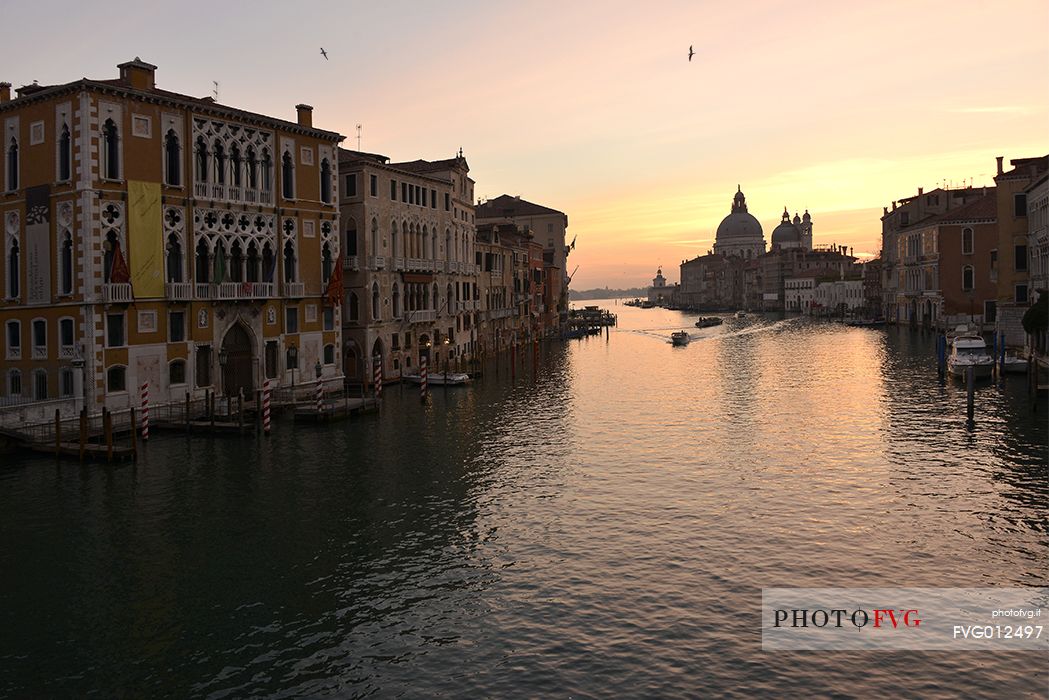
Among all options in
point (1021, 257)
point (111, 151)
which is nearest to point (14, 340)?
point (111, 151)

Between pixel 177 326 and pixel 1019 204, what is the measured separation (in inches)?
2246

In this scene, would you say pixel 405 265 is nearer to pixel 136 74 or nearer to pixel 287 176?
pixel 287 176

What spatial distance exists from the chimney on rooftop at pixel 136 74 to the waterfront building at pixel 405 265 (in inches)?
605

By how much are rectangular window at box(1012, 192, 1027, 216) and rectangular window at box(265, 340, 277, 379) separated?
172 ft

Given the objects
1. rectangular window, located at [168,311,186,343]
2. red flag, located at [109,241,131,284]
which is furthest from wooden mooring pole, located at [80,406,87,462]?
rectangular window, located at [168,311,186,343]

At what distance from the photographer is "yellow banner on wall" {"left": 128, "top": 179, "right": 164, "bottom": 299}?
113ft

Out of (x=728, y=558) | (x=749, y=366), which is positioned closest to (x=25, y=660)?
(x=728, y=558)

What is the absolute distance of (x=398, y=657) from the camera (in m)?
14.5

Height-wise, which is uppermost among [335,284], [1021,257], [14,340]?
[1021,257]

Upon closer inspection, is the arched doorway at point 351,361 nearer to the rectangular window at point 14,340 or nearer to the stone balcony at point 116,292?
the stone balcony at point 116,292

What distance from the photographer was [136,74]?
35344 millimetres

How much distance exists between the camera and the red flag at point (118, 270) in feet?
109

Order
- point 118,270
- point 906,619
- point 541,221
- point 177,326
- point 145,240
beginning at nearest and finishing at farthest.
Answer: point 906,619 < point 118,270 < point 145,240 < point 177,326 < point 541,221

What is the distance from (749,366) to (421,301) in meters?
27.5
